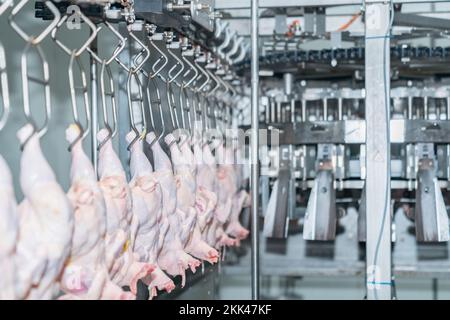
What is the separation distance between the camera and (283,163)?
3.17 metres

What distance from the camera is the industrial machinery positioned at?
2.36m

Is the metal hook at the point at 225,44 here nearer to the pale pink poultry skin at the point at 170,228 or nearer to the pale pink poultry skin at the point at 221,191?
the pale pink poultry skin at the point at 221,191

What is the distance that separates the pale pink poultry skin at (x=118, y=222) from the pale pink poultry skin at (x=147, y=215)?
55 millimetres

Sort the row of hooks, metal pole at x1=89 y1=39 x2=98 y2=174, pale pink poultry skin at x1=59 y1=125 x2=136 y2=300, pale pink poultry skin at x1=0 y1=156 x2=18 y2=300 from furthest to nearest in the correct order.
Result: 1. metal pole at x1=89 y1=39 x2=98 y2=174
2. the row of hooks
3. pale pink poultry skin at x1=59 y1=125 x2=136 y2=300
4. pale pink poultry skin at x1=0 y1=156 x2=18 y2=300

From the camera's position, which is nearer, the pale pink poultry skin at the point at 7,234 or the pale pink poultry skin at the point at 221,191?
the pale pink poultry skin at the point at 7,234

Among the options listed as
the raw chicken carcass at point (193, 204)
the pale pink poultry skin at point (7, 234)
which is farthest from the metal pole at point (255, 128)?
the pale pink poultry skin at point (7, 234)

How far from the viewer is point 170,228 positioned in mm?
2184

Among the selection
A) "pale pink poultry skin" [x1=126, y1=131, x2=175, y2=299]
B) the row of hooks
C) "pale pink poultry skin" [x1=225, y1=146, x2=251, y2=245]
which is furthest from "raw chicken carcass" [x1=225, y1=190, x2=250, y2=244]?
"pale pink poultry skin" [x1=126, y1=131, x2=175, y2=299]

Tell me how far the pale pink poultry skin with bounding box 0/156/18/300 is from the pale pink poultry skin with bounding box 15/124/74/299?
0.07 feet

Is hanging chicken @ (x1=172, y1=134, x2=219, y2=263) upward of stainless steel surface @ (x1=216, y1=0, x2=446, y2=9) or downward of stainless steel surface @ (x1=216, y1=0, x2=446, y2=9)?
downward

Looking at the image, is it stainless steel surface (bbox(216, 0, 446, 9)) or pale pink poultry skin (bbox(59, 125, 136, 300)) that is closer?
pale pink poultry skin (bbox(59, 125, 136, 300))

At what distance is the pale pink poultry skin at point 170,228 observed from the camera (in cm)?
218

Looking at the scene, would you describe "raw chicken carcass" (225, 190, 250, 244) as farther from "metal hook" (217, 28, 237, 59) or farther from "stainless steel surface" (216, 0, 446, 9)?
"stainless steel surface" (216, 0, 446, 9)

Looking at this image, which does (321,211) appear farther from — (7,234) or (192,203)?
(7,234)
